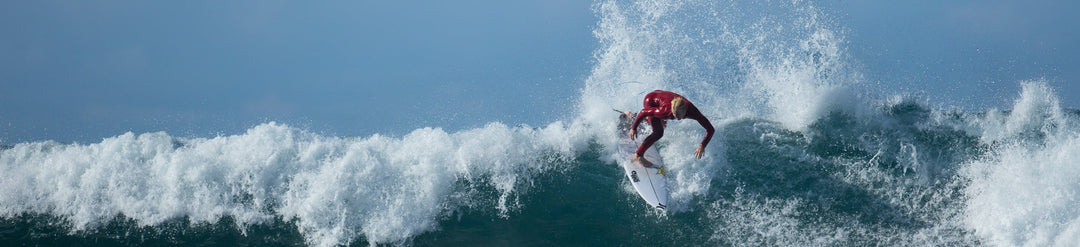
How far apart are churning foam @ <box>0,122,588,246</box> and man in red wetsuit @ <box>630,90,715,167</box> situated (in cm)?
112

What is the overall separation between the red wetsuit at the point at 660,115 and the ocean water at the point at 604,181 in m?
0.54

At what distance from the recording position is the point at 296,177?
671 centimetres

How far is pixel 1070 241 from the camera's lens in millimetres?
5340

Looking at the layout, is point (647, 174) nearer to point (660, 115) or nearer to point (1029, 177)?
point (660, 115)

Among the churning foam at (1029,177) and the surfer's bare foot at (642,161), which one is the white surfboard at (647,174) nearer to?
the surfer's bare foot at (642,161)

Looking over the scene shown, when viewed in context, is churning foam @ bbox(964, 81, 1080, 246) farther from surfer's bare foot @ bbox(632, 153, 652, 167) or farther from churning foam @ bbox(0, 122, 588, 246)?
churning foam @ bbox(0, 122, 588, 246)

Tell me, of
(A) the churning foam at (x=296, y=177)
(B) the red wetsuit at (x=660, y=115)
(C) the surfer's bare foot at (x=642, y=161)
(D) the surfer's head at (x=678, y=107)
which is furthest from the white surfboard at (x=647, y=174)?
(D) the surfer's head at (x=678, y=107)

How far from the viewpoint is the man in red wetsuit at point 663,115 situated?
5757 millimetres

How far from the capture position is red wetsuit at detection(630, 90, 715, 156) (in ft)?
19.7

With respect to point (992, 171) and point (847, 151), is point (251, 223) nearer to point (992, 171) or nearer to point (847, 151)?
point (847, 151)

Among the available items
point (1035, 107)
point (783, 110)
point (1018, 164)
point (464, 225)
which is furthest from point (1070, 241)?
point (464, 225)

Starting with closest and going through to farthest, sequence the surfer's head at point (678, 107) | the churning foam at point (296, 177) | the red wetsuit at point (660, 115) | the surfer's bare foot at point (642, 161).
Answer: the surfer's head at point (678, 107) → the red wetsuit at point (660, 115) → the churning foam at point (296, 177) → the surfer's bare foot at point (642, 161)

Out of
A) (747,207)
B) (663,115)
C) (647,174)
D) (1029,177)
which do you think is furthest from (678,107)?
(1029,177)

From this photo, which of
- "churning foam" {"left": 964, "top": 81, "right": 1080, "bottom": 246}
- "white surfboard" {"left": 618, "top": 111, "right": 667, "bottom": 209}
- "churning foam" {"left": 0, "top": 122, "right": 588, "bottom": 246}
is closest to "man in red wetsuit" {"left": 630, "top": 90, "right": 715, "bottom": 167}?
"white surfboard" {"left": 618, "top": 111, "right": 667, "bottom": 209}
